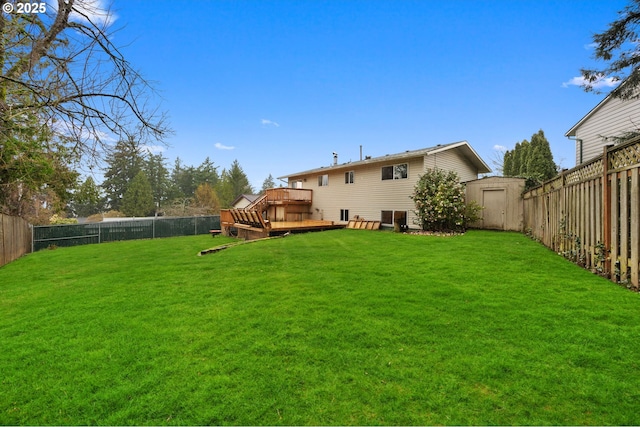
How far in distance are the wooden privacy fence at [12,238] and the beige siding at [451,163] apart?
16.2 m

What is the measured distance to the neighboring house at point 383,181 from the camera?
13.9m

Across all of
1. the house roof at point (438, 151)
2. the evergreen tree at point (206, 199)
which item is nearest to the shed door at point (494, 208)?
the house roof at point (438, 151)

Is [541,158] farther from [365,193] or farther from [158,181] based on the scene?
[158,181]

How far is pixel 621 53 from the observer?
7691 millimetres

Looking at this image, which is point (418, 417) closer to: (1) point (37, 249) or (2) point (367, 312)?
(2) point (367, 312)

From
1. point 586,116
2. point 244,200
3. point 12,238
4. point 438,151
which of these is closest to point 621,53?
point 438,151

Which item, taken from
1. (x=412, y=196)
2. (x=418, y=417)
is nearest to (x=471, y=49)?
(x=412, y=196)

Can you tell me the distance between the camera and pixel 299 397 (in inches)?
83.7

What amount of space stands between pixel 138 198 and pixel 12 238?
3895cm

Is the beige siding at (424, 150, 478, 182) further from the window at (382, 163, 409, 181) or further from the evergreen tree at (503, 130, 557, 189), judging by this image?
the evergreen tree at (503, 130, 557, 189)

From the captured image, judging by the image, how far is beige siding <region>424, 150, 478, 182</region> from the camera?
1347 cm

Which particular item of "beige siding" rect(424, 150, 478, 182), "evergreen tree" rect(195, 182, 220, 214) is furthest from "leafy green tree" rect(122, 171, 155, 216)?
"beige siding" rect(424, 150, 478, 182)

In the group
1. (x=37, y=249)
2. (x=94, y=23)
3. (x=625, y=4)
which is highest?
(x=625, y=4)

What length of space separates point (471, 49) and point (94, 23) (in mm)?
12987
